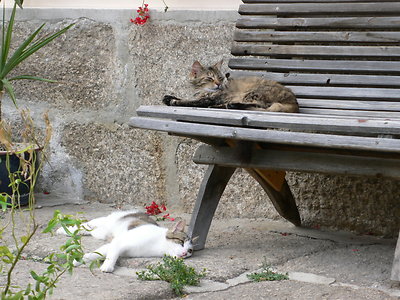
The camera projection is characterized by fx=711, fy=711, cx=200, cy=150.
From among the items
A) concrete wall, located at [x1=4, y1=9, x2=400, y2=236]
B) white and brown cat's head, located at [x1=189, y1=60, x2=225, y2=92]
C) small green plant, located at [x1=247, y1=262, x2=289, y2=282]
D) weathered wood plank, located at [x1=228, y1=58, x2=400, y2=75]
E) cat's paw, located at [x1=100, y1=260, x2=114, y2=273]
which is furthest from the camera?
concrete wall, located at [x1=4, y1=9, x2=400, y2=236]

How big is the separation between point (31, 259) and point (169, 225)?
37.3 inches

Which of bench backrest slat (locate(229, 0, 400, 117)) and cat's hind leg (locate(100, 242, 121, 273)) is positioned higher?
bench backrest slat (locate(229, 0, 400, 117))

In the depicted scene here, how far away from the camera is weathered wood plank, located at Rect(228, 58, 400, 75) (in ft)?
11.4

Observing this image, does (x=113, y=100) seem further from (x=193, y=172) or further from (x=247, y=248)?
(x=247, y=248)

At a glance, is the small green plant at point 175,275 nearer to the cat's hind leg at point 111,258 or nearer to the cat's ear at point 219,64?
the cat's hind leg at point 111,258

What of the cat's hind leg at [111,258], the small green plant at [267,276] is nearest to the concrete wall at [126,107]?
the small green plant at [267,276]

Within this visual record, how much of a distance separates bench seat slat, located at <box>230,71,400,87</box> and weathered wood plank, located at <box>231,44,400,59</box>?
0.11 m

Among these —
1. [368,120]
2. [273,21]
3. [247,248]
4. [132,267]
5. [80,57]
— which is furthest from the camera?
[80,57]

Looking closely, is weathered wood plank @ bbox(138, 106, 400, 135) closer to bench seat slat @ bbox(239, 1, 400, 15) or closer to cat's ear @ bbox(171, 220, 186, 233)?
cat's ear @ bbox(171, 220, 186, 233)

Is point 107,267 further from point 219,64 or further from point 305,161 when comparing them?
point 219,64

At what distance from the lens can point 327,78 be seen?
3582 millimetres

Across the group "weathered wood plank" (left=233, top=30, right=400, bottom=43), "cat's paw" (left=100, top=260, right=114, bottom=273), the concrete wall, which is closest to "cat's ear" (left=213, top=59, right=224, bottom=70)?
"weathered wood plank" (left=233, top=30, right=400, bottom=43)

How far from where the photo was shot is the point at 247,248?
3.34 m

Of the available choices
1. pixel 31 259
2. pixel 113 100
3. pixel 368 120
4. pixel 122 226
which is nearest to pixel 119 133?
pixel 113 100
